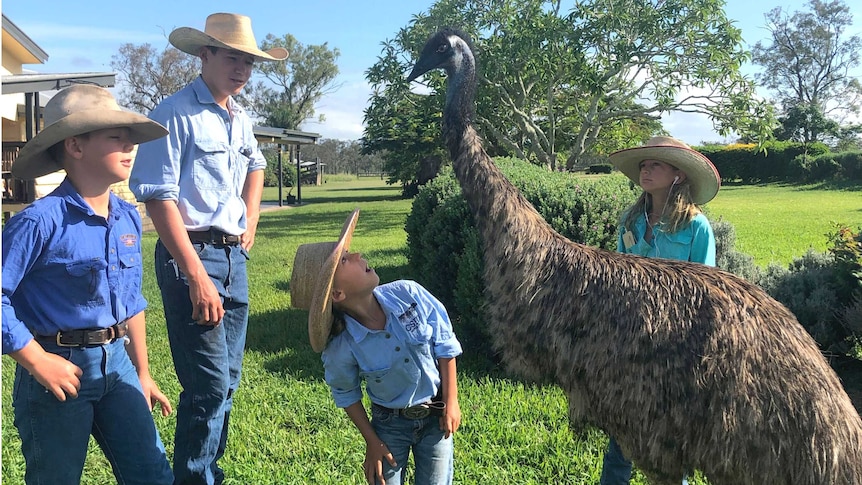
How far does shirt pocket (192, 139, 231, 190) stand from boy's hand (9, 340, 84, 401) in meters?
1.09

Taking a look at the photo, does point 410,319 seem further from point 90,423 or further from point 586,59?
point 586,59

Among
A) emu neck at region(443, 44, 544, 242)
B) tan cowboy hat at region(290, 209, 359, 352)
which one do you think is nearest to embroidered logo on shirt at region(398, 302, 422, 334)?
tan cowboy hat at region(290, 209, 359, 352)

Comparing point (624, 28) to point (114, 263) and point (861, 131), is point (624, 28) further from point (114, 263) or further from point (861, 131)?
point (861, 131)

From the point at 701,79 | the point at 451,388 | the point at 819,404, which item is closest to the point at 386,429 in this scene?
the point at 451,388

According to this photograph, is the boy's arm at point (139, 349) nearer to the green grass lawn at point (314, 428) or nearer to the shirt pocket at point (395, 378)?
the shirt pocket at point (395, 378)

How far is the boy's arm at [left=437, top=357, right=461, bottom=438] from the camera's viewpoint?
102 inches

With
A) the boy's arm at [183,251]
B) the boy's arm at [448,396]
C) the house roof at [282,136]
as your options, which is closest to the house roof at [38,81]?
the house roof at [282,136]

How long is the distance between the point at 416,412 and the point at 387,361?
25 centimetres

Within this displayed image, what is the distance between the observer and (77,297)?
242 cm

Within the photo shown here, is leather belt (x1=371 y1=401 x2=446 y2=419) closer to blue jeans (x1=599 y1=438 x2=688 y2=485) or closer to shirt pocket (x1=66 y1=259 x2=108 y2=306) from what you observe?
blue jeans (x1=599 y1=438 x2=688 y2=485)

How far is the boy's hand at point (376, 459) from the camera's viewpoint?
251cm

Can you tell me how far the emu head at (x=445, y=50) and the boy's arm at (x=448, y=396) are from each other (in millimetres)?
1427

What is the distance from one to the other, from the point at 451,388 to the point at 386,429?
0.34 m

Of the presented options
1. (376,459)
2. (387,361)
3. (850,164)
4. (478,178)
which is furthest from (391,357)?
(850,164)
